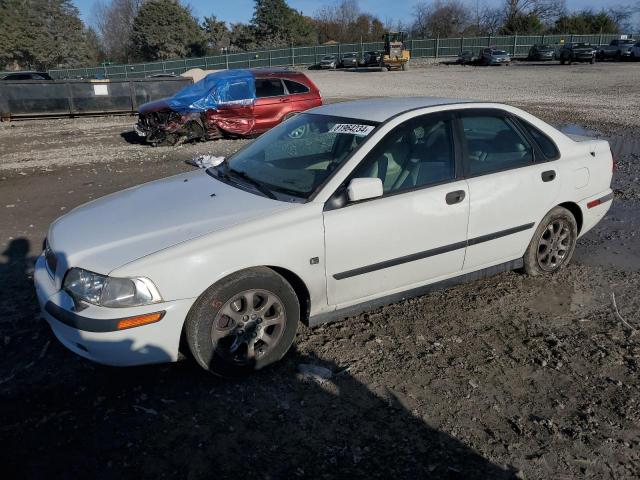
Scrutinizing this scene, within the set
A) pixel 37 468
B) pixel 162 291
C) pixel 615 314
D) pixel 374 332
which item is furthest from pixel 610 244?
pixel 37 468

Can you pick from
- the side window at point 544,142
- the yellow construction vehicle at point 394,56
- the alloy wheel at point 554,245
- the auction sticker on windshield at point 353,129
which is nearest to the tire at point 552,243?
the alloy wheel at point 554,245

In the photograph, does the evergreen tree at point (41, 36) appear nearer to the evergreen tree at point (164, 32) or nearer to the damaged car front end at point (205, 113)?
the evergreen tree at point (164, 32)

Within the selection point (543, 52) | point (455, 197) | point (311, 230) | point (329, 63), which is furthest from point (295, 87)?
point (329, 63)

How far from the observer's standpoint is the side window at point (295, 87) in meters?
12.5

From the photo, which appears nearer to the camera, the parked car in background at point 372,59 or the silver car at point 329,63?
the parked car in background at point 372,59

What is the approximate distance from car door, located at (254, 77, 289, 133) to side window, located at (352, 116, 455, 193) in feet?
28.8

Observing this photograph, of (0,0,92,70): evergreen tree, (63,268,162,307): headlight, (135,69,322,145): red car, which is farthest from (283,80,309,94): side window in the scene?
(0,0,92,70): evergreen tree

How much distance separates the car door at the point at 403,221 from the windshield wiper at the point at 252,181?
0.44 meters

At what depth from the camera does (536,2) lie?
74.0m

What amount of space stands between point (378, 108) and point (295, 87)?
29.3 feet

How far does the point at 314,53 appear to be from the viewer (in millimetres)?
57844

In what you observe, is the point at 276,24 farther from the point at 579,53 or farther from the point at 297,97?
the point at 297,97

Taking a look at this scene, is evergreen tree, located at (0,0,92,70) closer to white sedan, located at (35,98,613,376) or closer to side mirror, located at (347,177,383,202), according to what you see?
white sedan, located at (35,98,613,376)

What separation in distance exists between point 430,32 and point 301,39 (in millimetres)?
20475
